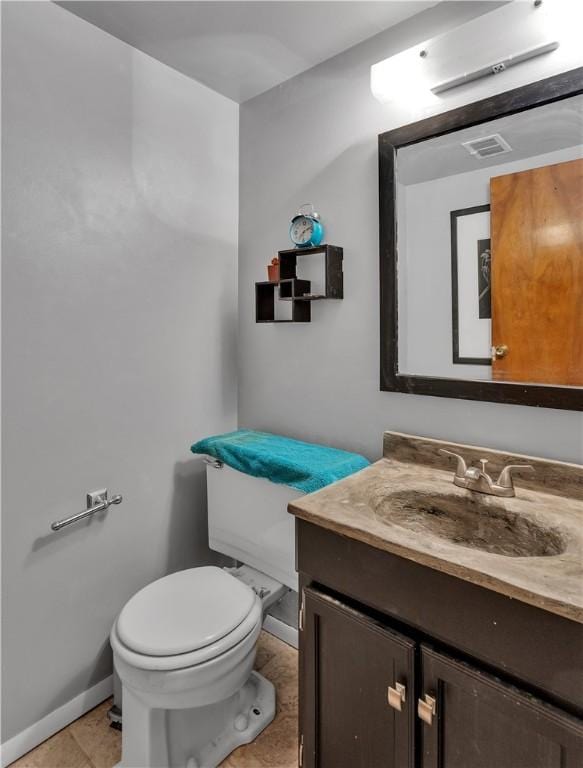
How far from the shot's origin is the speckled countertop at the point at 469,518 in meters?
0.75

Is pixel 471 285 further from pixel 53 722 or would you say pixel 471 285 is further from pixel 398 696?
pixel 53 722

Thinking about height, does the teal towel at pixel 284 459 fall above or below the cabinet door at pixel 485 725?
above

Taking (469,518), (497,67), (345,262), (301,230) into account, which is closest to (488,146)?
(497,67)

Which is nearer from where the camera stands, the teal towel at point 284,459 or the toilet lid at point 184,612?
the toilet lid at point 184,612

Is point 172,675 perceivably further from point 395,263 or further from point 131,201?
point 131,201

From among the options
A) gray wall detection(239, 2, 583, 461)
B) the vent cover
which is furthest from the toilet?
the vent cover

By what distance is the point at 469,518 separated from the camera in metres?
1.13

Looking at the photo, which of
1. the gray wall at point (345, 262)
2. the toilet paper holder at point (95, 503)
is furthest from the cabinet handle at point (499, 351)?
the toilet paper holder at point (95, 503)

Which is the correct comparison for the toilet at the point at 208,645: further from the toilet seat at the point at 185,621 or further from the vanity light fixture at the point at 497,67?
the vanity light fixture at the point at 497,67

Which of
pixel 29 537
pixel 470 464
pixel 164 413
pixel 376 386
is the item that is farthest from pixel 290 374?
pixel 29 537

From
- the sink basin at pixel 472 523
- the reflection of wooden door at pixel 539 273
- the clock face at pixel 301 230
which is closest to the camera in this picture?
the sink basin at pixel 472 523

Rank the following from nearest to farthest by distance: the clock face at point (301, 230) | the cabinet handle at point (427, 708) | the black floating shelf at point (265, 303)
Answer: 1. the cabinet handle at point (427, 708)
2. the clock face at point (301, 230)
3. the black floating shelf at point (265, 303)

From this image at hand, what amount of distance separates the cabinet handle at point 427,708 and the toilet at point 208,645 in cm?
55

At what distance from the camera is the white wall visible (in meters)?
1.29
